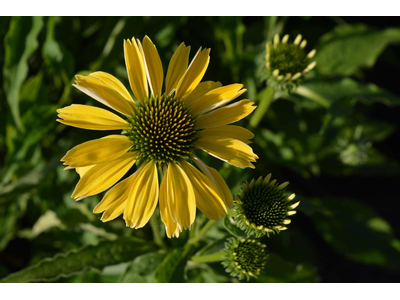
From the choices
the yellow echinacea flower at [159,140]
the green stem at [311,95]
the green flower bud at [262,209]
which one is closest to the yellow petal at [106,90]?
the yellow echinacea flower at [159,140]

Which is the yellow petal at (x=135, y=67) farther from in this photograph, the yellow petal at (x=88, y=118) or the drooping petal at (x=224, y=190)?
the drooping petal at (x=224, y=190)

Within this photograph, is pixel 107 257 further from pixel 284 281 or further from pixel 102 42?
pixel 102 42

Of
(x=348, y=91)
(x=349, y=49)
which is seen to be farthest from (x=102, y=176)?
(x=349, y=49)

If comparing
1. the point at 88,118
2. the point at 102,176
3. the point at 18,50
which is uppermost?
the point at 18,50

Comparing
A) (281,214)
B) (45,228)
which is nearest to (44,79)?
(45,228)

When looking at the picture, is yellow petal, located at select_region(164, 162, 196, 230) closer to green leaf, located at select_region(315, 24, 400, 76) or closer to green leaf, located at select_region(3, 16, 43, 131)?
green leaf, located at select_region(3, 16, 43, 131)

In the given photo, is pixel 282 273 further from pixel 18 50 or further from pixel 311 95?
pixel 18 50

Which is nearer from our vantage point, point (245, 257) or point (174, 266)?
point (245, 257)
